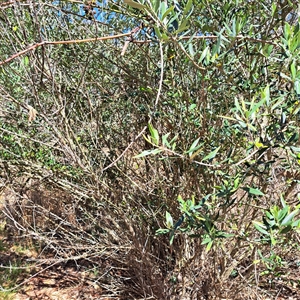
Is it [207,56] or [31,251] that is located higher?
[207,56]

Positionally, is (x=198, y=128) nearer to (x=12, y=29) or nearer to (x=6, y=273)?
(x=12, y=29)

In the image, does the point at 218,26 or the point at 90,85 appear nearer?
the point at 218,26

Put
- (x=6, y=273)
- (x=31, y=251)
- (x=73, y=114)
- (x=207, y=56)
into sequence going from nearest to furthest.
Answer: (x=207, y=56), (x=73, y=114), (x=6, y=273), (x=31, y=251)

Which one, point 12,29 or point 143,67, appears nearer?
point 12,29

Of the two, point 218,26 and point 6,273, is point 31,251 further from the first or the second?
point 218,26

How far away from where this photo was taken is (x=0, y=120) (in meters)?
3.02

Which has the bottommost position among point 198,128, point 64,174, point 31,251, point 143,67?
point 31,251

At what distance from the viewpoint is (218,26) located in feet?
6.38

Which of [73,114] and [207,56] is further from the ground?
Result: [207,56]

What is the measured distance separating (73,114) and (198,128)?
3.73 ft

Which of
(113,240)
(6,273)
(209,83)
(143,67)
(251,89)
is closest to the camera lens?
(251,89)

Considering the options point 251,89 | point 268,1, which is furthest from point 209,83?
point 268,1

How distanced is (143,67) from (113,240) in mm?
1647

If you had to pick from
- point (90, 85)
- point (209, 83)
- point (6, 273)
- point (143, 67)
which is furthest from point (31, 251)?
point (209, 83)
